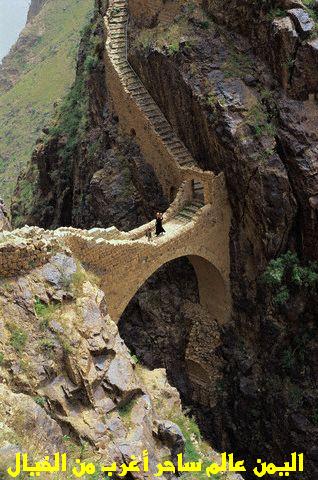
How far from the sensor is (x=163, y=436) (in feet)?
51.6

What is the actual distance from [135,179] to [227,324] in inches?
330

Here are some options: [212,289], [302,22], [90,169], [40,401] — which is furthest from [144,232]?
[302,22]

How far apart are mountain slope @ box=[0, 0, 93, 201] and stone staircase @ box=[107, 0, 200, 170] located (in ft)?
92.7

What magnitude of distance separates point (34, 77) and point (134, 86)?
149 feet

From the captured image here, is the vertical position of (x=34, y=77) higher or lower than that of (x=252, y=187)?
higher

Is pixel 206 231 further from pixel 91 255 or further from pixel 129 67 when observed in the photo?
pixel 129 67

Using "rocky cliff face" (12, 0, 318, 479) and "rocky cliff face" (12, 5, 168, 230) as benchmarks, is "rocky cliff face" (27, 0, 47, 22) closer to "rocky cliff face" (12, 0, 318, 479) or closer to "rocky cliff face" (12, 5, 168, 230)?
"rocky cliff face" (12, 5, 168, 230)

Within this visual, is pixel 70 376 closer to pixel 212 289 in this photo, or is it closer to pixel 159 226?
pixel 159 226

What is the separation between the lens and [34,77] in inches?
2680

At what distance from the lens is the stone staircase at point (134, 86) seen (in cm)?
2519

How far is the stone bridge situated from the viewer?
58.5 feet

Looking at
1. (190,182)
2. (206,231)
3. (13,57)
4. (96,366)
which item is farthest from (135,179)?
(13,57)

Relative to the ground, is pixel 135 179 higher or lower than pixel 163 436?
higher

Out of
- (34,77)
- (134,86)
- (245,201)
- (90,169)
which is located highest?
(34,77)
